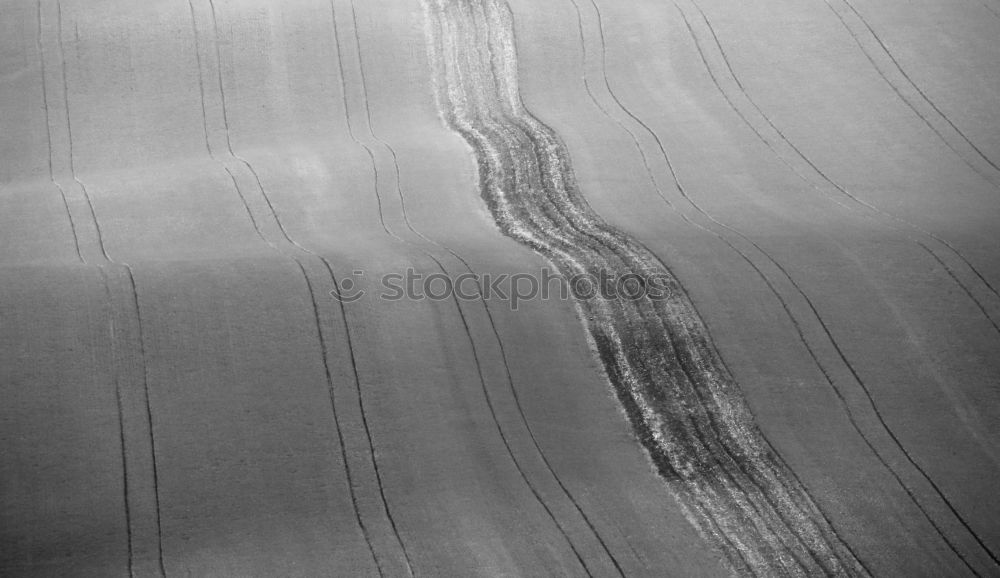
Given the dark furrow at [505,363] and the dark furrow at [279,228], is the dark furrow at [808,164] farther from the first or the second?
the dark furrow at [279,228]

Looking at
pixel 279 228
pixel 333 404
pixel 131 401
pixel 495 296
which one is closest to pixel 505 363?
pixel 495 296

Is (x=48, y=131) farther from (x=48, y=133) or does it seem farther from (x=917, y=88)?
(x=917, y=88)

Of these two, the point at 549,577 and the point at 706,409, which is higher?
the point at 706,409

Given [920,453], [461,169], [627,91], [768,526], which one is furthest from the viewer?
[627,91]

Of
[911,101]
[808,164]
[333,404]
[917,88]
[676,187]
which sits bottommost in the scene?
[333,404]

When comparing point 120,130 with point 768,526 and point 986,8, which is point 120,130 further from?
point 986,8

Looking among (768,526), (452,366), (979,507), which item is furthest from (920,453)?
(452,366)
